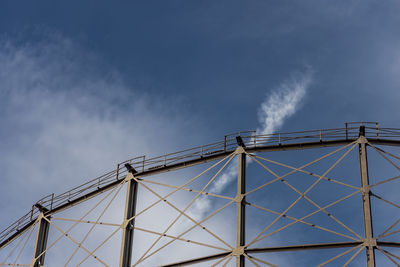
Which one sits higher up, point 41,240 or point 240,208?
point 41,240

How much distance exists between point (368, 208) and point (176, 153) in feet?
35.6

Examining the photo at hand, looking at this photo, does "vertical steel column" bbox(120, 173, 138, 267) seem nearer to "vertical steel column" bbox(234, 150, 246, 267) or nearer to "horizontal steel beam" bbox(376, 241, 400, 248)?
"vertical steel column" bbox(234, 150, 246, 267)

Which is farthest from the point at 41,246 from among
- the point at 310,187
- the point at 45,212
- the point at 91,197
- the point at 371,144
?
the point at 371,144

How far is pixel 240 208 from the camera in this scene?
37.6m

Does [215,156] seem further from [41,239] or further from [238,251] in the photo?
[41,239]

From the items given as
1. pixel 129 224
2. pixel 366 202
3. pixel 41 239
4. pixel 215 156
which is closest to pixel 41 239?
pixel 41 239

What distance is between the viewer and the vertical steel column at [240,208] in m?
36.4

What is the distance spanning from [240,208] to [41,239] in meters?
14.6

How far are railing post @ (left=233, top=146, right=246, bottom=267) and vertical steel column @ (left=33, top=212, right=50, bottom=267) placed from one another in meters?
14.1

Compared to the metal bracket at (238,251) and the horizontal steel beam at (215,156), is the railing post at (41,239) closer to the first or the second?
the horizontal steel beam at (215,156)

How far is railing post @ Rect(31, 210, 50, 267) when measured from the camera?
4574cm

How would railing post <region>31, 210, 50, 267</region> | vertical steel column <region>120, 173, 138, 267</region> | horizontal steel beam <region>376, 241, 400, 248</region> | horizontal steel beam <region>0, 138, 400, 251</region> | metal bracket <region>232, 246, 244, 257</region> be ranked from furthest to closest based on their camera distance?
1. railing post <region>31, 210, 50, 267</region>
2. vertical steel column <region>120, 173, 138, 267</region>
3. horizontal steel beam <region>0, 138, 400, 251</region>
4. metal bracket <region>232, 246, 244, 257</region>
5. horizontal steel beam <region>376, 241, 400, 248</region>

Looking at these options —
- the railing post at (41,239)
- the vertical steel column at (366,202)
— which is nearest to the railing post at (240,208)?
the vertical steel column at (366,202)

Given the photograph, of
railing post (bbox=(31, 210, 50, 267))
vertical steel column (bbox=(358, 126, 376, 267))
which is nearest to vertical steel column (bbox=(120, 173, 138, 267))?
railing post (bbox=(31, 210, 50, 267))
